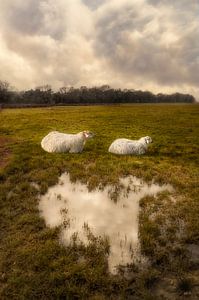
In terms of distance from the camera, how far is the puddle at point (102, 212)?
10000mm

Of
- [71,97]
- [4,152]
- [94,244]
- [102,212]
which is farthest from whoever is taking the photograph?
[71,97]

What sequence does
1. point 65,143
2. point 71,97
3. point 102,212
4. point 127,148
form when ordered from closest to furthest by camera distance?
point 102,212 → point 127,148 → point 65,143 → point 71,97

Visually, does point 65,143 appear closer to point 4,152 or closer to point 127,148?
point 127,148

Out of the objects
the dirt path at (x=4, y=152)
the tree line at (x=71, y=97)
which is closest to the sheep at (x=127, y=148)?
the dirt path at (x=4, y=152)

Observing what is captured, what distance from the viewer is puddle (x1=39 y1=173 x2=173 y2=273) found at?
10000 millimetres

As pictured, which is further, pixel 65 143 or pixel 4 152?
pixel 4 152

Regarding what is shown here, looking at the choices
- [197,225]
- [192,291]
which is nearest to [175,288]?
[192,291]

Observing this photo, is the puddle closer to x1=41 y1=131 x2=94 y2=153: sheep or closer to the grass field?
the grass field

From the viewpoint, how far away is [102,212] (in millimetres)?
12305

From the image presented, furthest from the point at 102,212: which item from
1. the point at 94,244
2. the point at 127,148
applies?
the point at 127,148

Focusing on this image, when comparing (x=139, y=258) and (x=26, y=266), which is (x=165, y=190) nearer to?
(x=139, y=258)

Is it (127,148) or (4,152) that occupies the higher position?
(127,148)

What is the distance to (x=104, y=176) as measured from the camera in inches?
655

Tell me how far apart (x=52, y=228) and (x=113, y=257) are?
8.02 ft
